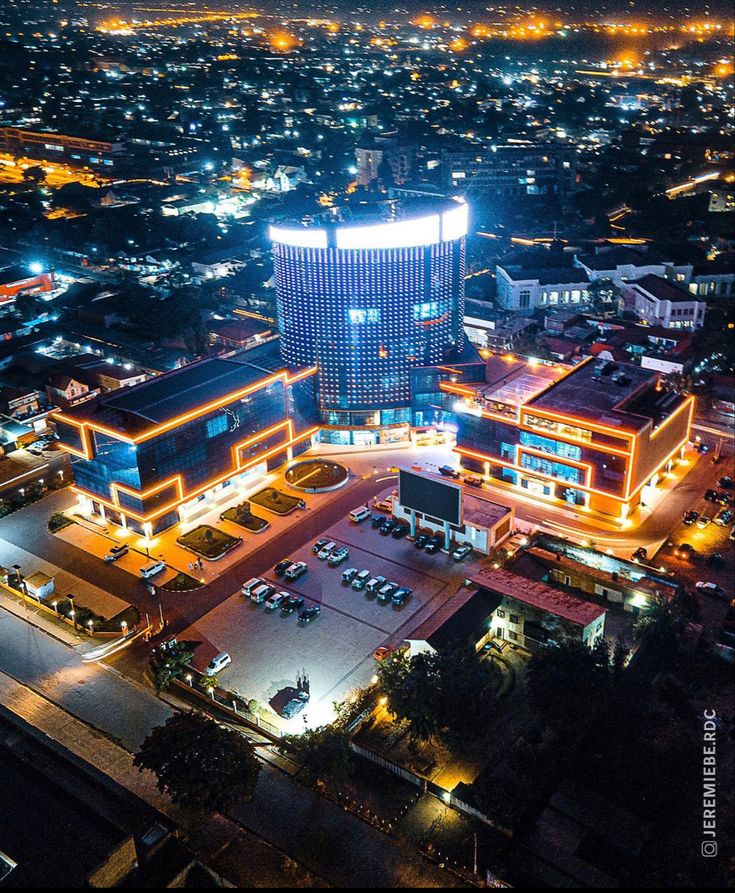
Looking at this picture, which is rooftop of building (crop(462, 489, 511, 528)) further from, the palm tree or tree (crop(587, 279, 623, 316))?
tree (crop(587, 279, 623, 316))

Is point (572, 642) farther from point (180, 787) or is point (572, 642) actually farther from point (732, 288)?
point (732, 288)

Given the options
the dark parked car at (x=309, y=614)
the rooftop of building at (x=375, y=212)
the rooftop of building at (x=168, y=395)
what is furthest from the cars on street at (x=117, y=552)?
the rooftop of building at (x=375, y=212)

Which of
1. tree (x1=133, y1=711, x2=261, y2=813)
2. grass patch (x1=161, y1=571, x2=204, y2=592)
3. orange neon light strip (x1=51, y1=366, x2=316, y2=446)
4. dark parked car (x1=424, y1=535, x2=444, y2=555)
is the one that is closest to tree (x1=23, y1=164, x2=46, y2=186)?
orange neon light strip (x1=51, y1=366, x2=316, y2=446)

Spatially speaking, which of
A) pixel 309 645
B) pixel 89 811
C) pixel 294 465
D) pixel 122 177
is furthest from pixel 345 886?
pixel 122 177

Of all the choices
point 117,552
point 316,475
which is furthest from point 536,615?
point 117,552

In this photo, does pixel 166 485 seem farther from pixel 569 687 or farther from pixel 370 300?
pixel 569 687
